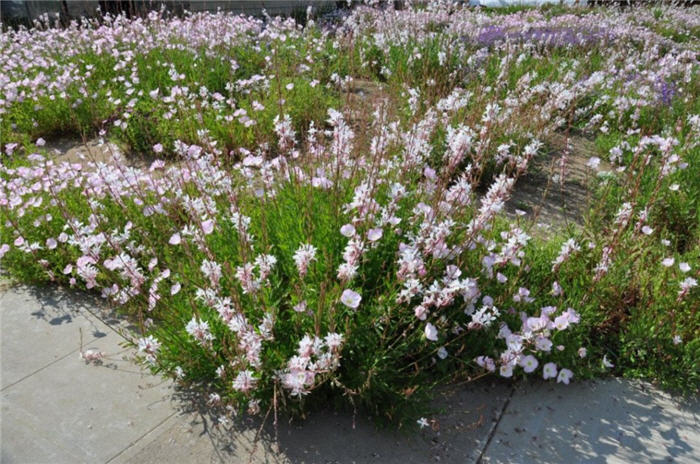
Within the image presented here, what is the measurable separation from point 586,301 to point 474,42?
255 inches

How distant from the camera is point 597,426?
7.73 feet

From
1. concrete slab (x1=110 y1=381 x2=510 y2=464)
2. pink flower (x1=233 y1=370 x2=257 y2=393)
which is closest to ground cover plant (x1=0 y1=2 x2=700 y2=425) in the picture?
pink flower (x1=233 y1=370 x2=257 y2=393)

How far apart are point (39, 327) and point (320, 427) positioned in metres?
1.94

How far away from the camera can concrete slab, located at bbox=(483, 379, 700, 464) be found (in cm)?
220

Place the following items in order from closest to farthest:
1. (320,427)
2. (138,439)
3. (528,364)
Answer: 1. (138,439)
2. (320,427)
3. (528,364)

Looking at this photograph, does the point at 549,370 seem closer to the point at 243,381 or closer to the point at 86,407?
the point at 243,381

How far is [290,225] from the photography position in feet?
9.32

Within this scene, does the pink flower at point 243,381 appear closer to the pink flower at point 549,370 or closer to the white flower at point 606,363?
the pink flower at point 549,370

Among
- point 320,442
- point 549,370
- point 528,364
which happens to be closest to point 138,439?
point 320,442

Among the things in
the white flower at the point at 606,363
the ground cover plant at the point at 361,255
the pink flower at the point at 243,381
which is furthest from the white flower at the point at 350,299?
the white flower at the point at 606,363

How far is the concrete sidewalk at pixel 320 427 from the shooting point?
2.18 m

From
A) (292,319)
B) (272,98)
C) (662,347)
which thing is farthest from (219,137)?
(662,347)

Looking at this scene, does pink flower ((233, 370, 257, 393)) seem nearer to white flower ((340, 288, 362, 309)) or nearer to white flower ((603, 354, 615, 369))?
white flower ((340, 288, 362, 309))

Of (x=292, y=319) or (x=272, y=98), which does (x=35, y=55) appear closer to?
(x=272, y=98)
